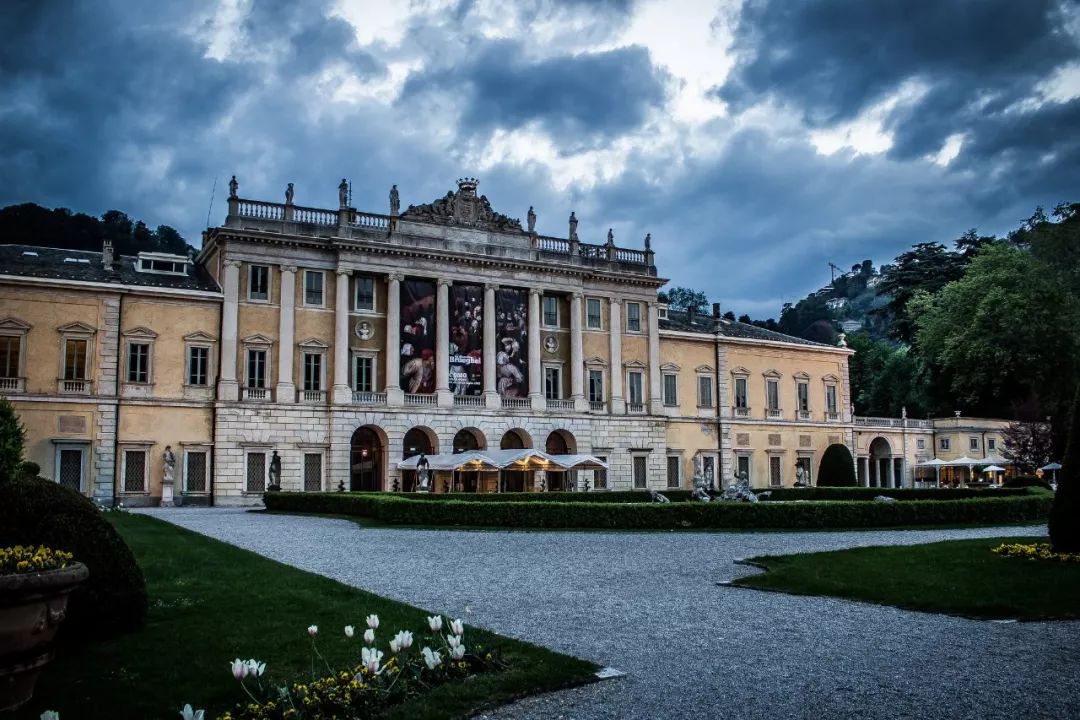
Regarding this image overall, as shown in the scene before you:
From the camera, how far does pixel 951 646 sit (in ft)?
33.3

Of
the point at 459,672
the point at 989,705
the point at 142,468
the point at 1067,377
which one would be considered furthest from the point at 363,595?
the point at 1067,377

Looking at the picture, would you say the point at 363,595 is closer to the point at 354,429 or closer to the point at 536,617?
the point at 536,617

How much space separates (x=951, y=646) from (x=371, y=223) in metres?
45.5

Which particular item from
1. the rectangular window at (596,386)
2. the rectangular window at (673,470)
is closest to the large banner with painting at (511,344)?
the rectangular window at (596,386)

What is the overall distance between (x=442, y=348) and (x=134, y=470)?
56.2 ft

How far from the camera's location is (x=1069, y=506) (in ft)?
56.2

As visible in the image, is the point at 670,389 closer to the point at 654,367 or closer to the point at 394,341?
the point at 654,367

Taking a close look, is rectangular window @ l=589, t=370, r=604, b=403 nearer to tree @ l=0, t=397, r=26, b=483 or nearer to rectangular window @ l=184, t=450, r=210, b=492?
rectangular window @ l=184, t=450, r=210, b=492

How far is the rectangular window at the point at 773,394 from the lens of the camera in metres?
64.9

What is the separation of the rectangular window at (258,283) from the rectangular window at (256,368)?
288 cm

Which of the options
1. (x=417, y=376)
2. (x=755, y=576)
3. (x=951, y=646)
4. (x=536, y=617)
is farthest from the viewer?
(x=417, y=376)

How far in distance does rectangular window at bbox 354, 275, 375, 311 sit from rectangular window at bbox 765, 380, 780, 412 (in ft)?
96.5

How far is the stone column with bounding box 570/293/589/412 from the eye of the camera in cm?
5581

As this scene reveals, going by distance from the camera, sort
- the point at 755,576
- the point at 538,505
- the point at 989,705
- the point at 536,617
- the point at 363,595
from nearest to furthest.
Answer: the point at 989,705, the point at 536,617, the point at 363,595, the point at 755,576, the point at 538,505
